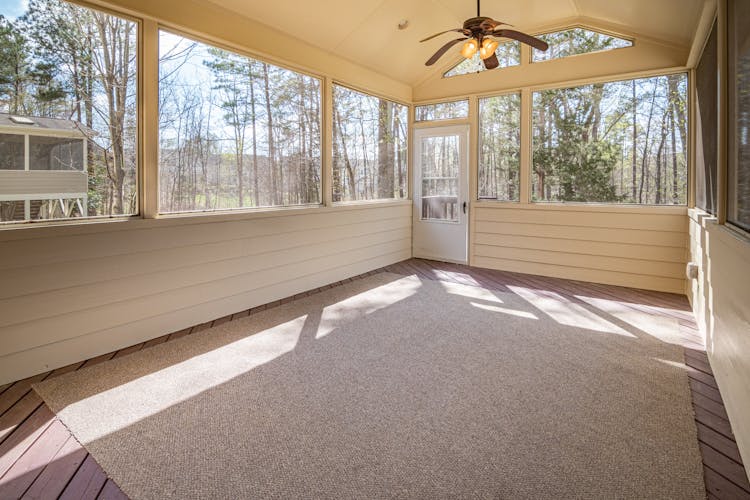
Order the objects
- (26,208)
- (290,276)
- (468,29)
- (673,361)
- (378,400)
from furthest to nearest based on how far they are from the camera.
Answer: (290,276)
(468,29)
(673,361)
(26,208)
(378,400)

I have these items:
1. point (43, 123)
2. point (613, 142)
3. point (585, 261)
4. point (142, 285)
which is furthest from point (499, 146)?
point (43, 123)

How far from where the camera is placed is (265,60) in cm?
430

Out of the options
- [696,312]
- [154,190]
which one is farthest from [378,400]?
[696,312]

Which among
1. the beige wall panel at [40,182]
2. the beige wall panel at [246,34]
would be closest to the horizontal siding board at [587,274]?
the beige wall panel at [246,34]

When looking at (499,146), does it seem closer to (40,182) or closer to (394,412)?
(394,412)

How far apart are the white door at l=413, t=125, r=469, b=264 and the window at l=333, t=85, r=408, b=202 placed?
0.29m

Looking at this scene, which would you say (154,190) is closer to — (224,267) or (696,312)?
(224,267)

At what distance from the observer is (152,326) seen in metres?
3.50

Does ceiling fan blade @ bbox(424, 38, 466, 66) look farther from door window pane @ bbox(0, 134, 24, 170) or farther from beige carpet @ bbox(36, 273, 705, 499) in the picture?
door window pane @ bbox(0, 134, 24, 170)

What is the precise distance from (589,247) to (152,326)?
4.86 m

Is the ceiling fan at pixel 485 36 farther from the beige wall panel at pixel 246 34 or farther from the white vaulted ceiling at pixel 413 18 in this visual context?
the beige wall panel at pixel 246 34

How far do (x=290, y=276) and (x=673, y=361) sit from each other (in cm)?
349

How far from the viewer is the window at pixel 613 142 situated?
4.82 m

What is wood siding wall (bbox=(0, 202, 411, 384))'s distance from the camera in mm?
2781
